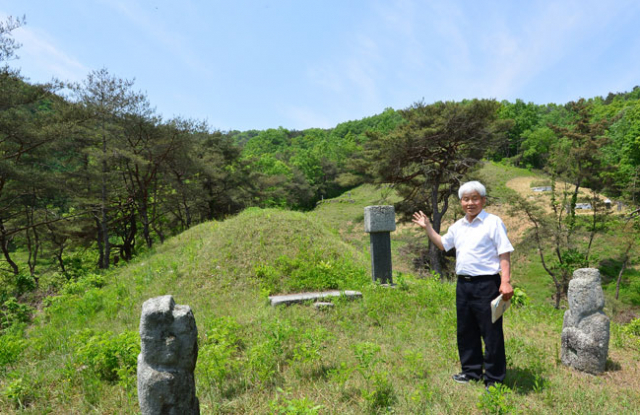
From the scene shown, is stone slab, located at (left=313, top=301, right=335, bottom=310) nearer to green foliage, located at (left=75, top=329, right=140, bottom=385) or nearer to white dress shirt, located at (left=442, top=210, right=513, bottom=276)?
green foliage, located at (left=75, top=329, right=140, bottom=385)

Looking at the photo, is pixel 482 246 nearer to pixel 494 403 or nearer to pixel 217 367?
pixel 494 403

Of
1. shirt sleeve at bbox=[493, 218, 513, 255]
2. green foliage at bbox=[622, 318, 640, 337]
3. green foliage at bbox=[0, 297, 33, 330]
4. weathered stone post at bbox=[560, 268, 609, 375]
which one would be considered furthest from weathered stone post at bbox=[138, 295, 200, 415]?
green foliage at bbox=[0, 297, 33, 330]

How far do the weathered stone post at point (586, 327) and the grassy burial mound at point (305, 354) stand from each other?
19 cm

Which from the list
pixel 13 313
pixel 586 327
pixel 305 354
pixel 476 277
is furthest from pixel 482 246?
pixel 13 313

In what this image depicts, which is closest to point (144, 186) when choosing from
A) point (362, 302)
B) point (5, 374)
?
point (5, 374)

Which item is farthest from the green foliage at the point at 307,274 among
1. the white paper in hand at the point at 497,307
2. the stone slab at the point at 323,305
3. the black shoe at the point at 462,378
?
the white paper in hand at the point at 497,307

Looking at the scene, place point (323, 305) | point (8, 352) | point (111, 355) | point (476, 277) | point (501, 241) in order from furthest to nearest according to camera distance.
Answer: point (323, 305) < point (8, 352) < point (111, 355) < point (476, 277) < point (501, 241)

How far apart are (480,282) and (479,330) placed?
0.64 metres

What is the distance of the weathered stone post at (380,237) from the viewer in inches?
277

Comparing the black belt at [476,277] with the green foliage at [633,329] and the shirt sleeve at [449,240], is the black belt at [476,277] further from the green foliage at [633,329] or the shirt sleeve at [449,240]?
the green foliage at [633,329]

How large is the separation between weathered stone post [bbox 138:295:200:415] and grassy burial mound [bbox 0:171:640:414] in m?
0.75

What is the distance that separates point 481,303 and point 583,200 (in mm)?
23359

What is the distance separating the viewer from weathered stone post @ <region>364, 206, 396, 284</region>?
7.04 m

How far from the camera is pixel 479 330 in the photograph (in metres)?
3.42
